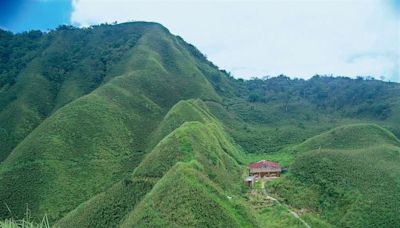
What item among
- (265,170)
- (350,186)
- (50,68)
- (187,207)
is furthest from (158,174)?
(50,68)

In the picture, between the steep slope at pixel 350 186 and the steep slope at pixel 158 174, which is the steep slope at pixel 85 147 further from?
the steep slope at pixel 350 186

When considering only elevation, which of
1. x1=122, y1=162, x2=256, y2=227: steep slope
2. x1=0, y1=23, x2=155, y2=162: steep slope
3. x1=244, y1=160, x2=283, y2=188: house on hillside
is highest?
x1=0, y1=23, x2=155, y2=162: steep slope

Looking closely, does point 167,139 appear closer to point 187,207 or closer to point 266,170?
point 266,170

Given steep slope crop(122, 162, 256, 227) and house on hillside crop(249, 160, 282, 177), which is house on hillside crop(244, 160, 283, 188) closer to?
house on hillside crop(249, 160, 282, 177)

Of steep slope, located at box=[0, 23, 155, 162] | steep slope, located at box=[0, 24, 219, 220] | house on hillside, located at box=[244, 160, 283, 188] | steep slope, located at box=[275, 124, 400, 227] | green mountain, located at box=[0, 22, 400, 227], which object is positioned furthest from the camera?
steep slope, located at box=[0, 23, 155, 162]

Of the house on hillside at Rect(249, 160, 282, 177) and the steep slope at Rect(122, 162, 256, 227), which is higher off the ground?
the house on hillside at Rect(249, 160, 282, 177)

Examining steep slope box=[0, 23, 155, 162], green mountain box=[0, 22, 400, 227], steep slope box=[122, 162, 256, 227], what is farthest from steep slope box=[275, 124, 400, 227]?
steep slope box=[0, 23, 155, 162]

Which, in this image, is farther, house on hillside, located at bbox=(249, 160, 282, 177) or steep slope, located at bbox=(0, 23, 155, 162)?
steep slope, located at bbox=(0, 23, 155, 162)

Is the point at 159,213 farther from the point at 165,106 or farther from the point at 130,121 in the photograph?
the point at 165,106

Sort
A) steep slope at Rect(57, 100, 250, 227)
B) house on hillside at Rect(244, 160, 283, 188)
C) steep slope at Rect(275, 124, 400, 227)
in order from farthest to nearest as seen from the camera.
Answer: house on hillside at Rect(244, 160, 283, 188) < steep slope at Rect(275, 124, 400, 227) < steep slope at Rect(57, 100, 250, 227)
